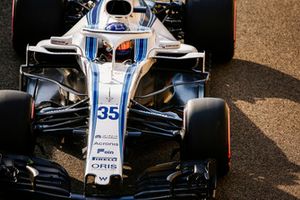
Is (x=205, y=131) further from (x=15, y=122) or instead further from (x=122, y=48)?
(x=15, y=122)

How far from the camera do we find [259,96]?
29.2 feet

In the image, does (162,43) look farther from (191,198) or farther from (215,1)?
(191,198)

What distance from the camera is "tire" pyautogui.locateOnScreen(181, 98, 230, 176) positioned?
6910mm

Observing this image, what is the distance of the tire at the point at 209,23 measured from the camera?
8758mm

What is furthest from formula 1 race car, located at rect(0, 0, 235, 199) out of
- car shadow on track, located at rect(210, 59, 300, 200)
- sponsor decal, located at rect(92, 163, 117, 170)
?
car shadow on track, located at rect(210, 59, 300, 200)

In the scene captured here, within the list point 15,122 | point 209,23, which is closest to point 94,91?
point 15,122

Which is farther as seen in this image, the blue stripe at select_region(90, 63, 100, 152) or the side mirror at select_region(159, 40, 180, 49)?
the side mirror at select_region(159, 40, 180, 49)

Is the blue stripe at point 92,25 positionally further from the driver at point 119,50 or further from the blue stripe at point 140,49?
the blue stripe at point 140,49

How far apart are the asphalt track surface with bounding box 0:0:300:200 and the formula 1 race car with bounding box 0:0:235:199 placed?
0.24 metres

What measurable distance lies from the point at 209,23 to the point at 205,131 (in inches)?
82.6

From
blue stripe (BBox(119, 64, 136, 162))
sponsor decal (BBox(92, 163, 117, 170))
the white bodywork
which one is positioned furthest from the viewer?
blue stripe (BBox(119, 64, 136, 162))

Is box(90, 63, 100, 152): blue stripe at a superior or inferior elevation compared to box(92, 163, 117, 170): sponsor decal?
superior

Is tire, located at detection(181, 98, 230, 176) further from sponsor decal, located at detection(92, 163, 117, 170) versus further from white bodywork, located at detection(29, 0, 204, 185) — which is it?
sponsor decal, located at detection(92, 163, 117, 170)

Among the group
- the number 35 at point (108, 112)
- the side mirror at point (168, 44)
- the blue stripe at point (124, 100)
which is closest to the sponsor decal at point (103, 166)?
the blue stripe at point (124, 100)
